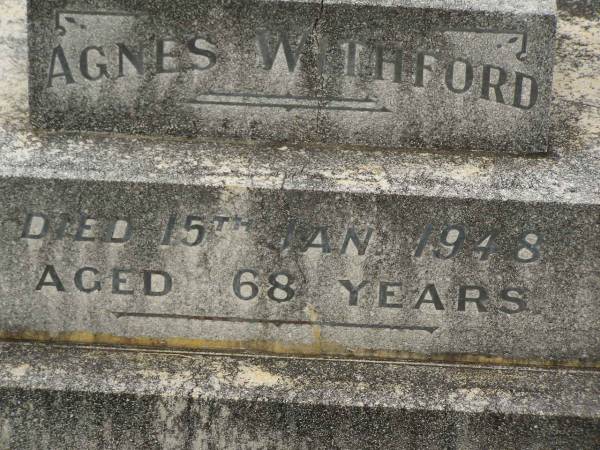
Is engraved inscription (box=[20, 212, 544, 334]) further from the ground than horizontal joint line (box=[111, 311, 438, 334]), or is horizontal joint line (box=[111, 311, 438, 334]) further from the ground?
engraved inscription (box=[20, 212, 544, 334])

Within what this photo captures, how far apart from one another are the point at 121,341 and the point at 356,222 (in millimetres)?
900

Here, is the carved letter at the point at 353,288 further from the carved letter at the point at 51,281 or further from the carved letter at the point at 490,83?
the carved letter at the point at 51,281

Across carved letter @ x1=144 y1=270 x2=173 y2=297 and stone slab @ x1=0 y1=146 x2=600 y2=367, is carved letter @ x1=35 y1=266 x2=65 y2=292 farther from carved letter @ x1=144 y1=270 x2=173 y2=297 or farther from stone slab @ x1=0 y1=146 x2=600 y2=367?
carved letter @ x1=144 y1=270 x2=173 y2=297

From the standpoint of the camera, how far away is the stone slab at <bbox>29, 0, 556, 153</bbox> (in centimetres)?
316

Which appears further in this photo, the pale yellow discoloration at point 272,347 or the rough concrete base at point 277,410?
the pale yellow discoloration at point 272,347

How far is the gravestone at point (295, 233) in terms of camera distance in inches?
121

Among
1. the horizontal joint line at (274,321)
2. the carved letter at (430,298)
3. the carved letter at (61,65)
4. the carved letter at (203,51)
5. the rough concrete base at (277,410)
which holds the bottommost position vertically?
the rough concrete base at (277,410)

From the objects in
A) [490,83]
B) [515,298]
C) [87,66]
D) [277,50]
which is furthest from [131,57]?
[515,298]

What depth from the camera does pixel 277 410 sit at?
3.06 m

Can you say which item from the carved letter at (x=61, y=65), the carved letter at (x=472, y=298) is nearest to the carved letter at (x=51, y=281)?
the carved letter at (x=61, y=65)

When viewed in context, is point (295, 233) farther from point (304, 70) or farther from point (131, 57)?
point (131, 57)

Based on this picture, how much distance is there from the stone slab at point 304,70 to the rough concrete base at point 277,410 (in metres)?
0.82

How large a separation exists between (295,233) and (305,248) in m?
0.06

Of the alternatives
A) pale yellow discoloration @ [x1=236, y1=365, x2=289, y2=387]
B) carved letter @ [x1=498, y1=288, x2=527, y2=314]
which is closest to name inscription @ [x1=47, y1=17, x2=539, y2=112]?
carved letter @ [x1=498, y1=288, x2=527, y2=314]
